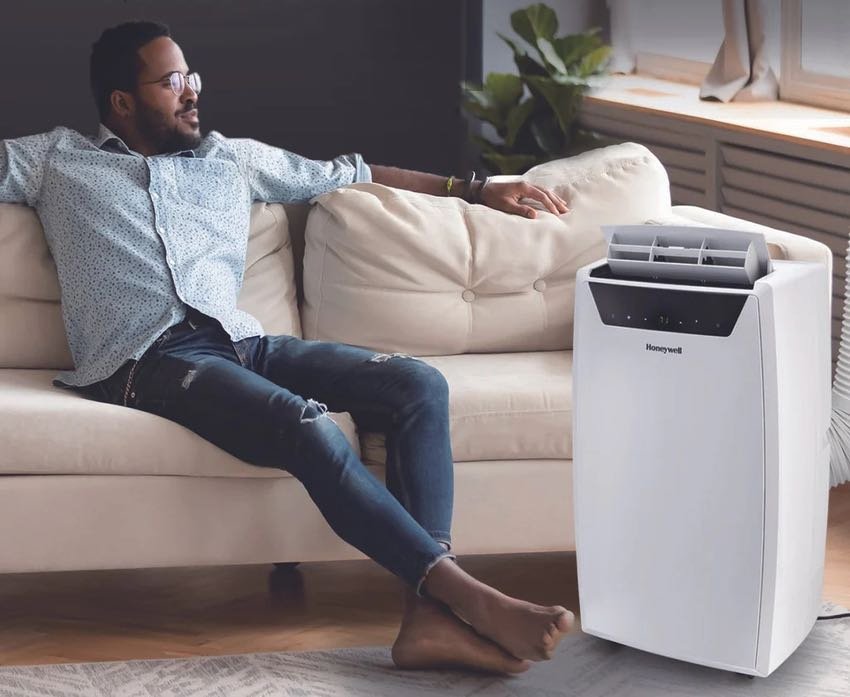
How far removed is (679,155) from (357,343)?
1.74 metres

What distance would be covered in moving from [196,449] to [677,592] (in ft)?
2.93

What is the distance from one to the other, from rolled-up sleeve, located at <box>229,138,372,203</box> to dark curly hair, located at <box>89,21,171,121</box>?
262 millimetres

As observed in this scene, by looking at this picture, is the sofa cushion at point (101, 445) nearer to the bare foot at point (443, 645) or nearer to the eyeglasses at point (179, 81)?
the bare foot at point (443, 645)

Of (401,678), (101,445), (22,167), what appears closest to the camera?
(401,678)

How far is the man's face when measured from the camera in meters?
2.95

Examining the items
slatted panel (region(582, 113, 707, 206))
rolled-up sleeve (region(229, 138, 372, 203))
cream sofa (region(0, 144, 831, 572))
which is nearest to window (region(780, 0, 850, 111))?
slatted panel (region(582, 113, 707, 206))

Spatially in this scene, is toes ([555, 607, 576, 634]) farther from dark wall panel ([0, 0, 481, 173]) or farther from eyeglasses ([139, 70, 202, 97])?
dark wall panel ([0, 0, 481, 173])

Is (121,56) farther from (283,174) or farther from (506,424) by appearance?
(506,424)

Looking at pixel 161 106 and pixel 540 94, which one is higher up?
pixel 161 106

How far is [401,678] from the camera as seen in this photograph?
241 cm

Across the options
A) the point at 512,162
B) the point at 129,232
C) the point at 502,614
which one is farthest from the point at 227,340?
the point at 512,162

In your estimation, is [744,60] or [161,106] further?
[744,60]

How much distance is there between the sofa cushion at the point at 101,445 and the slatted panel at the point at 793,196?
1798 mm

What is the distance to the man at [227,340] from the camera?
7.82ft
